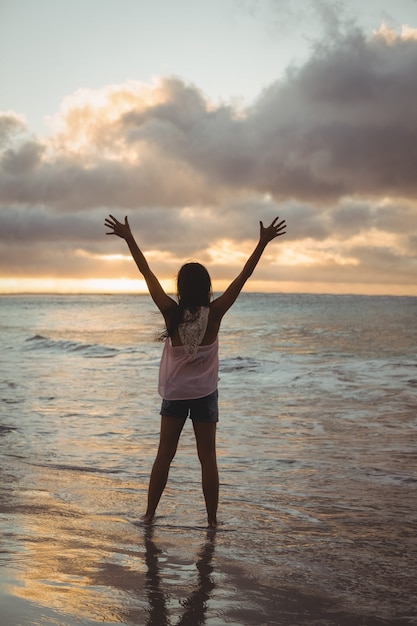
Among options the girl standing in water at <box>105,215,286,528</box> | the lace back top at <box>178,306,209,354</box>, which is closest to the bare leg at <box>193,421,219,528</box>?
the girl standing in water at <box>105,215,286,528</box>

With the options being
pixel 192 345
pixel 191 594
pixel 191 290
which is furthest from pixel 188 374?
pixel 191 594

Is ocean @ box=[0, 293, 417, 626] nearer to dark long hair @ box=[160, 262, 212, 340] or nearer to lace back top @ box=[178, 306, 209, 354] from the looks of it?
lace back top @ box=[178, 306, 209, 354]

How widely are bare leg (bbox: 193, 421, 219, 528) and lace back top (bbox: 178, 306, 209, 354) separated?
2.05ft

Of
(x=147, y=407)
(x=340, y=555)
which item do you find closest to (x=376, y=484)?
(x=340, y=555)

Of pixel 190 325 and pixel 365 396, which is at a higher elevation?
pixel 190 325

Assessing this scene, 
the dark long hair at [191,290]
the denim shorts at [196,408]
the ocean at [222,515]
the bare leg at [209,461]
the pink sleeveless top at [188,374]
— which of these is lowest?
the ocean at [222,515]

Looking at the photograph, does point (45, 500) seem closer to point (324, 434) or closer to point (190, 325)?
point (190, 325)

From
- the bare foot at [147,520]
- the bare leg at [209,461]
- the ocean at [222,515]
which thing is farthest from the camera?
the bare foot at [147,520]

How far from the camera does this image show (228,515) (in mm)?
5875

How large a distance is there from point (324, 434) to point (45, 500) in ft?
16.6

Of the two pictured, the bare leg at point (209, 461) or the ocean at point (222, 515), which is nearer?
the ocean at point (222, 515)

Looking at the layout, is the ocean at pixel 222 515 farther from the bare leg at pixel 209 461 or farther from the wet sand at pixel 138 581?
the bare leg at pixel 209 461

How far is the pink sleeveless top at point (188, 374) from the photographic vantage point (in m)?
5.18

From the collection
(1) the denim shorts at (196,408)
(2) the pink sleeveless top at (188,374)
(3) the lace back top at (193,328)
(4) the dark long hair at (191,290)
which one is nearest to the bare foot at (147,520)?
(1) the denim shorts at (196,408)
